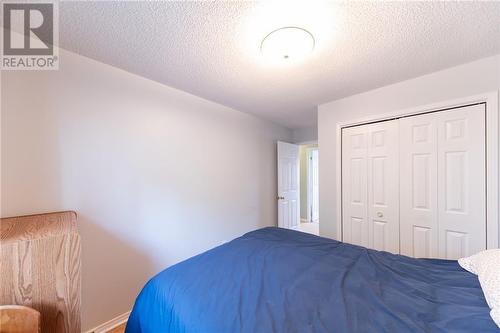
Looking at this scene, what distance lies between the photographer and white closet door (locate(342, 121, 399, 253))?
2.13 m

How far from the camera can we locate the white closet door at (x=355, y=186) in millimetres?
2330

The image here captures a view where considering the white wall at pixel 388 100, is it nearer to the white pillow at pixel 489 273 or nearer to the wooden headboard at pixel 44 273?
the white pillow at pixel 489 273

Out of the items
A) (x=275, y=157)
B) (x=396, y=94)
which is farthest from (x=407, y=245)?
(x=275, y=157)

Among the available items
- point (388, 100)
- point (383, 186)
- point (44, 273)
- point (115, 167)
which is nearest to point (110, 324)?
point (44, 273)

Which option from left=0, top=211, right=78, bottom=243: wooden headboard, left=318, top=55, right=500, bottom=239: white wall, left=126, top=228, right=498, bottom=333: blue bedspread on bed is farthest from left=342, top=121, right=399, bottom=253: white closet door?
left=0, top=211, right=78, bottom=243: wooden headboard

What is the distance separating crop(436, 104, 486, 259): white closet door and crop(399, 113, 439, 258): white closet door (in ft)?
0.16

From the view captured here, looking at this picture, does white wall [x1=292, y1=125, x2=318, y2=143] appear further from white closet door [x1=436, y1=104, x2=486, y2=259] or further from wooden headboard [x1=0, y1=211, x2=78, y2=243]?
wooden headboard [x1=0, y1=211, x2=78, y2=243]

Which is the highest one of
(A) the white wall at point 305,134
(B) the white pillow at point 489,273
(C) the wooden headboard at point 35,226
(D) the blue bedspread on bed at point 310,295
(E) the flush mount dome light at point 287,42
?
(E) the flush mount dome light at point 287,42

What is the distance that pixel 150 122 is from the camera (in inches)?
80.2

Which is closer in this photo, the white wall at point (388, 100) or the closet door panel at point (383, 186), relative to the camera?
the white wall at point (388, 100)

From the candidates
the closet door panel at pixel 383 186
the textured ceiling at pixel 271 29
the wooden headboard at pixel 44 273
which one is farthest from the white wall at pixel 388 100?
the wooden headboard at pixel 44 273

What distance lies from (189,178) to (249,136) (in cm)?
129

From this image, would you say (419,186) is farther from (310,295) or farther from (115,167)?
(115,167)
